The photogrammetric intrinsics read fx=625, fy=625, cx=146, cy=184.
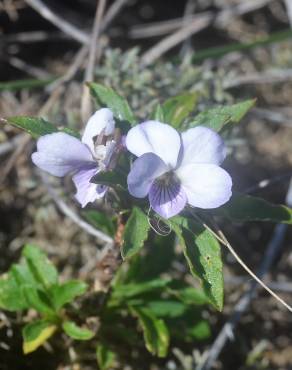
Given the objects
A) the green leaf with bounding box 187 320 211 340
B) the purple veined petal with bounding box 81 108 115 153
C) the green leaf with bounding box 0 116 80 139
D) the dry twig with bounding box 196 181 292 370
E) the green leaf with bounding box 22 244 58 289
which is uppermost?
the green leaf with bounding box 0 116 80 139

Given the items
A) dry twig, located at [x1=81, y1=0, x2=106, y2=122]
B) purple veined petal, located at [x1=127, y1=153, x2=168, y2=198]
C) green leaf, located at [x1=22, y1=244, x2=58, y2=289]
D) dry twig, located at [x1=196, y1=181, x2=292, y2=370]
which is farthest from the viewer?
dry twig, located at [x1=81, y1=0, x2=106, y2=122]

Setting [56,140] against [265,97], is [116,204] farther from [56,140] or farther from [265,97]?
[265,97]

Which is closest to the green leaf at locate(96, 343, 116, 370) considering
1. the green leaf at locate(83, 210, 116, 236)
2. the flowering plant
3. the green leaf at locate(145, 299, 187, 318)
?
the green leaf at locate(145, 299, 187, 318)

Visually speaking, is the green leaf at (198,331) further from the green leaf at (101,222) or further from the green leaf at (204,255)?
the green leaf at (204,255)

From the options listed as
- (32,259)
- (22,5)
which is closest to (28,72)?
(22,5)

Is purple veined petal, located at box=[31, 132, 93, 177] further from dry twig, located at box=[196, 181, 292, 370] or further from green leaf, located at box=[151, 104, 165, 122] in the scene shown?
Result: dry twig, located at box=[196, 181, 292, 370]

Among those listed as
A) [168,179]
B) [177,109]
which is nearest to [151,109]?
[177,109]
